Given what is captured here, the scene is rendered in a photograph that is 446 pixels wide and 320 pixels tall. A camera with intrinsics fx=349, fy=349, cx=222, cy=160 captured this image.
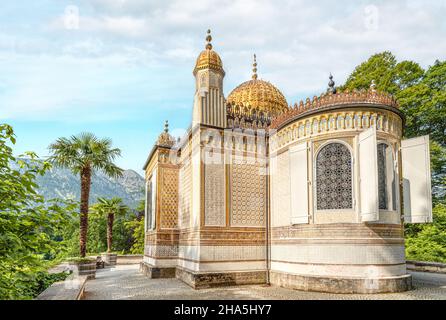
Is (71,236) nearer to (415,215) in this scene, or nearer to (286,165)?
(286,165)

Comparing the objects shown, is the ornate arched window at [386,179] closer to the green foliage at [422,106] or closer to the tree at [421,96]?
the green foliage at [422,106]

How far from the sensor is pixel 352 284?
10.6m

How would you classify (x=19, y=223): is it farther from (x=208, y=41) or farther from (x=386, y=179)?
(x=208, y=41)

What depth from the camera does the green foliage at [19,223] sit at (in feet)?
12.5

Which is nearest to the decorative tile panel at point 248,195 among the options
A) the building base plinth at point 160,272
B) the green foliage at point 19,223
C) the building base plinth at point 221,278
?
the building base plinth at point 221,278

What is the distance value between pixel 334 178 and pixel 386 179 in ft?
5.49

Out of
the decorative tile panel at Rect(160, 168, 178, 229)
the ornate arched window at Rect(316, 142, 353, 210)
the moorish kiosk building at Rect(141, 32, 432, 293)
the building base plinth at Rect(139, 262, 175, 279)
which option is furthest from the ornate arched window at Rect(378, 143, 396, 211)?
the building base plinth at Rect(139, 262, 175, 279)

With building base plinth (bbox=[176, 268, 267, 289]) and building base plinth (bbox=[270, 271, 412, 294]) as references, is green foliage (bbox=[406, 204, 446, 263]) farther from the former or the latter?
building base plinth (bbox=[176, 268, 267, 289])

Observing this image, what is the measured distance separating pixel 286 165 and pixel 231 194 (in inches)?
93.5

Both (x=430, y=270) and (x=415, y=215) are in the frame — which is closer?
(x=415, y=215)

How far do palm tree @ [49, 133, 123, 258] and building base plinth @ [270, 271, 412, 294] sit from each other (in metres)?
10.1

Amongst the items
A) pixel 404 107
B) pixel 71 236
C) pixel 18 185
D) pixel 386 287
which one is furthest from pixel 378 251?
pixel 71 236

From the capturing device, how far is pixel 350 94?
1166 centimetres

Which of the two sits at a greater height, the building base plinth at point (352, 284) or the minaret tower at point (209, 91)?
the minaret tower at point (209, 91)
